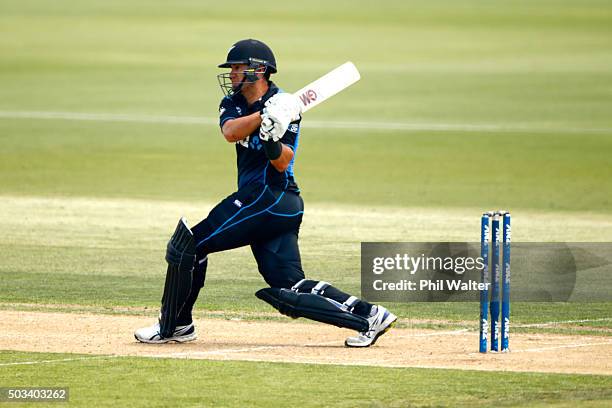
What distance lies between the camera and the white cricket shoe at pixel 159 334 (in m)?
8.82

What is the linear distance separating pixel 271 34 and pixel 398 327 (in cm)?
3906

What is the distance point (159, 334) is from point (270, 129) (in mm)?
1648

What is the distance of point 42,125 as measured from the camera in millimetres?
30297

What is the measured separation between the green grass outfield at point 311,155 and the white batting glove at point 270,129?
53.5 inches

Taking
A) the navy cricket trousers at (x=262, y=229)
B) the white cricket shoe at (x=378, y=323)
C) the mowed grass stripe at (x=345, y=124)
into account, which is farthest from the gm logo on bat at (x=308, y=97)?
the mowed grass stripe at (x=345, y=124)

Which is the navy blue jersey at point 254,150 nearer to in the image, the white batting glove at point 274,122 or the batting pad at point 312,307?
the white batting glove at point 274,122

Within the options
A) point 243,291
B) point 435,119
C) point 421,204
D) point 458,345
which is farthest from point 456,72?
point 458,345

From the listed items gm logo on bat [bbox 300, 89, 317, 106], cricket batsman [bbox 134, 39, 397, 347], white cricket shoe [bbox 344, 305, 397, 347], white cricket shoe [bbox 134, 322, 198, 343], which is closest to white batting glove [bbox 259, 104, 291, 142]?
cricket batsman [bbox 134, 39, 397, 347]

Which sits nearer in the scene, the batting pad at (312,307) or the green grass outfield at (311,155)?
the green grass outfield at (311,155)

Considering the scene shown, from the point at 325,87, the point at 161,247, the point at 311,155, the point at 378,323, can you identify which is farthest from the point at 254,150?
the point at 311,155

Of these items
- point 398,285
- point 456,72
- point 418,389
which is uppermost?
point 456,72

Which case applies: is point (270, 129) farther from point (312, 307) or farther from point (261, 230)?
point (312, 307)

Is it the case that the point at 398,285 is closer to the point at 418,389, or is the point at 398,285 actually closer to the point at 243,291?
the point at 418,389

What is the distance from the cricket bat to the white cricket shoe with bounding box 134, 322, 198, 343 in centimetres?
162
